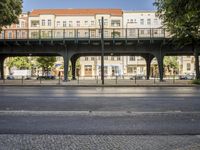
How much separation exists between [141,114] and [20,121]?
4156mm

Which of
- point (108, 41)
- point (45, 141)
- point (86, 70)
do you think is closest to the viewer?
point (45, 141)

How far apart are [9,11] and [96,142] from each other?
2956cm

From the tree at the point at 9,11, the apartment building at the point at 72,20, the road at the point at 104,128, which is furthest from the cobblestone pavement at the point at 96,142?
the apartment building at the point at 72,20

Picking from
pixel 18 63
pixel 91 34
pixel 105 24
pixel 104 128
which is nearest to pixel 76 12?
pixel 105 24

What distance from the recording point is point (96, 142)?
21.0ft

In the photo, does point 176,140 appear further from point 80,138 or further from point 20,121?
point 20,121

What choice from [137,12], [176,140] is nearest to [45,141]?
[176,140]

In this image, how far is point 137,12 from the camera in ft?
301

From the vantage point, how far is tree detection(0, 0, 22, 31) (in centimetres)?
3184

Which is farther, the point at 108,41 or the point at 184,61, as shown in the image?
the point at 184,61

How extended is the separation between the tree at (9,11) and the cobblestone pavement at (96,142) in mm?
27507

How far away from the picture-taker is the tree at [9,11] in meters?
31.8

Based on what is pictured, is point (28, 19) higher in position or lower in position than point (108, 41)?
higher

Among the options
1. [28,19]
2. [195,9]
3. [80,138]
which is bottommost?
[80,138]
